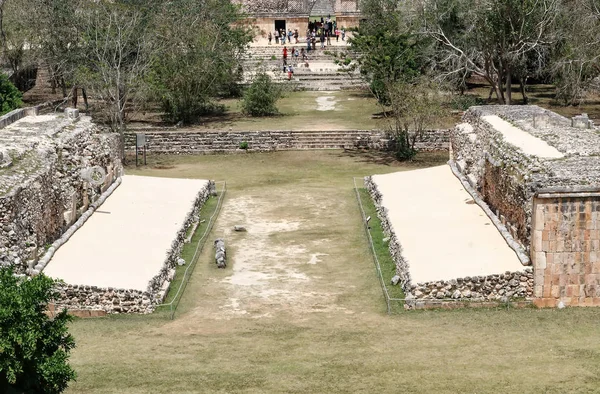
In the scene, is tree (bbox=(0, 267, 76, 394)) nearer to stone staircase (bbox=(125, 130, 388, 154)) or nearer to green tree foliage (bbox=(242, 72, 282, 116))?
stone staircase (bbox=(125, 130, 388, 154))

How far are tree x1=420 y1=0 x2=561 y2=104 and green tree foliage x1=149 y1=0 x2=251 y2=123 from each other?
845cm

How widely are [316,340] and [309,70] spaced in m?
38.3

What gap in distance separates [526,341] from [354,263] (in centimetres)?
620

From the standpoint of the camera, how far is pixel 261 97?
43938 mm

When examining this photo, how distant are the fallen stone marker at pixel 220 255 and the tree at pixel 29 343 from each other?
836 cm

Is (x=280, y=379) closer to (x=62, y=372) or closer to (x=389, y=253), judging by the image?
(x=62, y=372)

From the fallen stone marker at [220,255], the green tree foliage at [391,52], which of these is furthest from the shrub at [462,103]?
the fallen stone marker at [220,255]

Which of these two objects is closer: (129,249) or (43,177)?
(43,177)

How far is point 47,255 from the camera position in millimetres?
21219

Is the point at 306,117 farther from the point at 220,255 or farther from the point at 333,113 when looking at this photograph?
the point at 220,255

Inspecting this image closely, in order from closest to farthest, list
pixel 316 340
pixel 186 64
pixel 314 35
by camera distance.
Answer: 1. pixel 316 340
2. pixel 186 64
3. pixel 314 35

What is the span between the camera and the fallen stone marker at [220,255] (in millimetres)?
23422

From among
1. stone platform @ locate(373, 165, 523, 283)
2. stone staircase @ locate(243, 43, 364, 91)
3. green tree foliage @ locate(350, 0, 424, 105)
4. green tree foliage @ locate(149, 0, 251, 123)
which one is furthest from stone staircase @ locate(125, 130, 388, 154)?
stone staircase @ locate(243, 43, 364, 91)

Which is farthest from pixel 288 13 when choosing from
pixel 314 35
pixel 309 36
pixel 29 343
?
pixel 29 343
